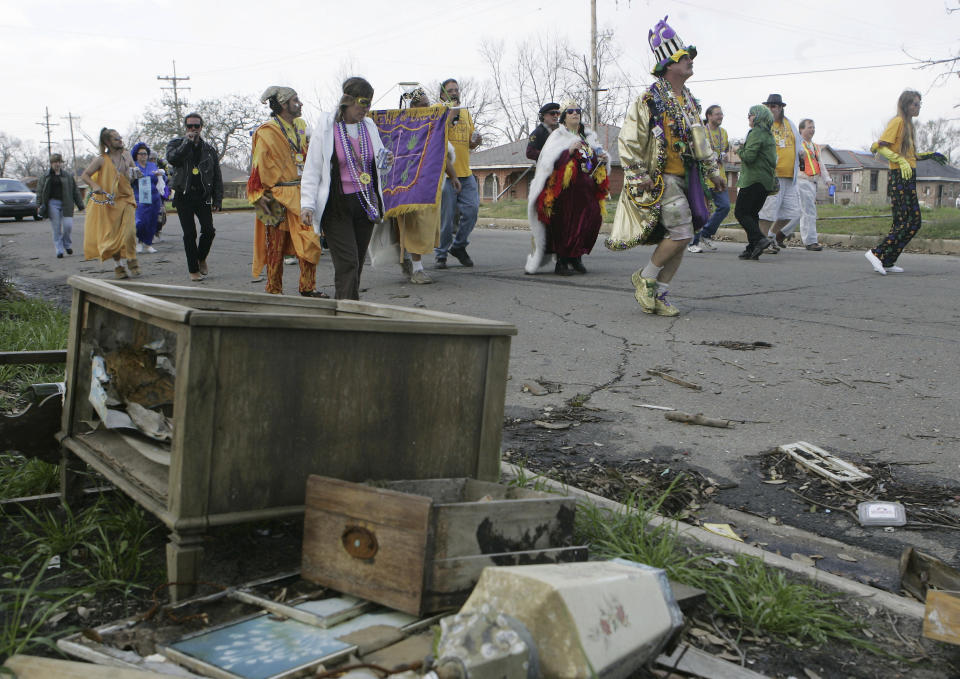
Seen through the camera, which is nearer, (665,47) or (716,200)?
(665,47)

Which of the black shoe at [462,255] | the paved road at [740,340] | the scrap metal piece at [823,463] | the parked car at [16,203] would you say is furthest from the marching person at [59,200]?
the parked car at [16,203]

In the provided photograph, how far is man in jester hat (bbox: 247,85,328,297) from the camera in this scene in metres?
7.19

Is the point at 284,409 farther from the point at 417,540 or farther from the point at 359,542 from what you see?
the point at 417,540

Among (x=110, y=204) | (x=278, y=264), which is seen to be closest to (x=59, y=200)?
(x=110, y=204)

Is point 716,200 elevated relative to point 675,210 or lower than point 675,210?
elevated

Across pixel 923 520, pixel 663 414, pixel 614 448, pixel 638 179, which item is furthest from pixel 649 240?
pixel 923 520

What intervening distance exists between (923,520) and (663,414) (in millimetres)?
1536

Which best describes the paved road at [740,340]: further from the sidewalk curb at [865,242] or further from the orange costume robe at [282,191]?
the sidewalk curb at [865,242]

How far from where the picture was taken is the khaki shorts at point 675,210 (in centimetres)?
683

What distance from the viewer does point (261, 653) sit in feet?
6.79

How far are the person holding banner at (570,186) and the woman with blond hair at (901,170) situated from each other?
9.93 feet

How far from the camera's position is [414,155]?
354 inches

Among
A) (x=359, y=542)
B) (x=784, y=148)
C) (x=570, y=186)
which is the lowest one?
(x=359, y=542)

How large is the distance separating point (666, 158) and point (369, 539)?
5.16m
